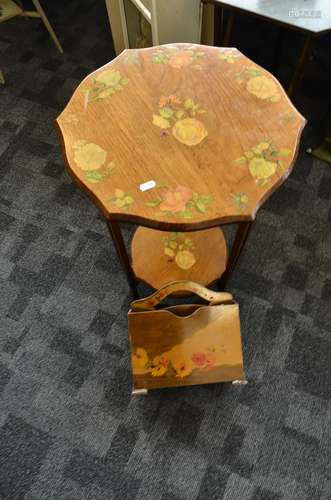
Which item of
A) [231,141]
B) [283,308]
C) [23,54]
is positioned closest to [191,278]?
[283,308]

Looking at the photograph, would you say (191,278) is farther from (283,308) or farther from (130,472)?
(130,472)

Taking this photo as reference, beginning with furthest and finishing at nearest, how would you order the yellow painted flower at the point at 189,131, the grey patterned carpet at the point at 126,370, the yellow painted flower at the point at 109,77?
1. the grey patterned carpet at the point at 126,370
2. the yellow painted flower at the point at 109,77
3. the yellow painted flower at the point at 189,131

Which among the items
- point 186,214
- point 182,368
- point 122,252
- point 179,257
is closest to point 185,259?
point 179,257

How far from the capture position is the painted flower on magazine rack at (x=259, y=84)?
1156mm

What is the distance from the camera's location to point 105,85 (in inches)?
47.1

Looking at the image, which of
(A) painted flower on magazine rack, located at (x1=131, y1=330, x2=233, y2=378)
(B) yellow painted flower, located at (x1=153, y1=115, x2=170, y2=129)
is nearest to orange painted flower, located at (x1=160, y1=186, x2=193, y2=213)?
(B) yellow painted flower, located at (x1=153, y1=115, x2=170, y2=129)

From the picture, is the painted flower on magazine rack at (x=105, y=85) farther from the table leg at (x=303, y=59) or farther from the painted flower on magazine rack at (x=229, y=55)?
the table leg at (x=303, y=59)

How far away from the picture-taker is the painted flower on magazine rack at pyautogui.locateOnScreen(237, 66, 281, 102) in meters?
1.16

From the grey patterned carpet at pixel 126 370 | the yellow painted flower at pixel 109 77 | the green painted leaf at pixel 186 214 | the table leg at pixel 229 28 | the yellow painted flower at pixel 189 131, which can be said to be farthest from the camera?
the table leg at pixel 229 28

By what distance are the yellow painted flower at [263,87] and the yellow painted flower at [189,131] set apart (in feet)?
0.69

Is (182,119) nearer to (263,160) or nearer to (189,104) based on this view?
(189,104)

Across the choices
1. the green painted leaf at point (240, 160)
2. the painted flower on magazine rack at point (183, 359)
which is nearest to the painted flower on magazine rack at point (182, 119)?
the green painted leaf at point (240, 160)

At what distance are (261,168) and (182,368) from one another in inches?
27.1

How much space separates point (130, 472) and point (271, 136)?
1.19 meters
